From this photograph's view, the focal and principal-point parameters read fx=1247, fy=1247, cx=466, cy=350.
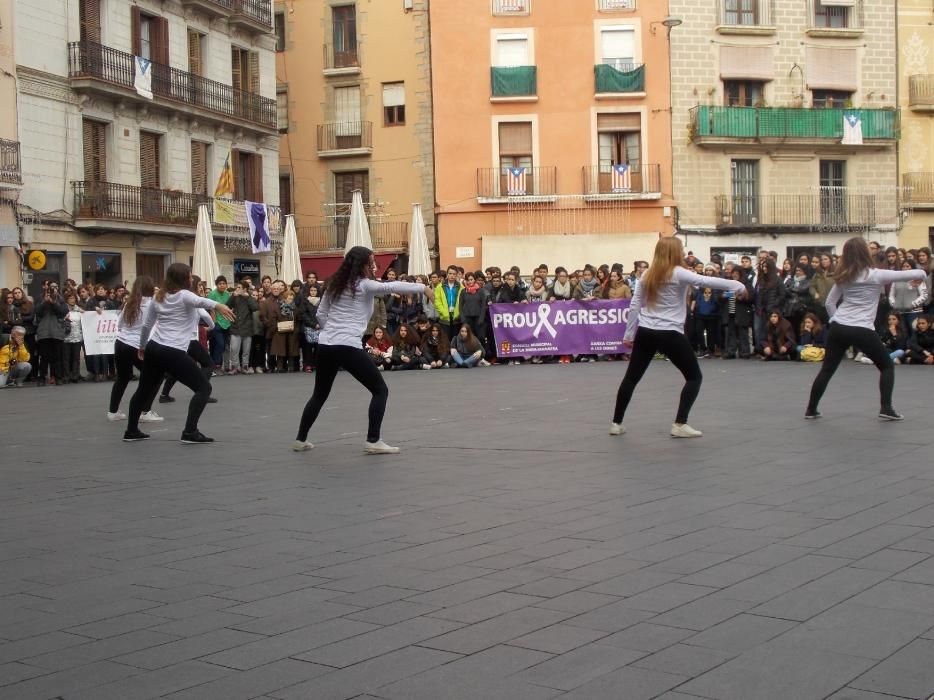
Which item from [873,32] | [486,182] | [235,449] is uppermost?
[873,32]

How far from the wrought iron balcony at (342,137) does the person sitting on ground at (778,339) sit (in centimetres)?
2653

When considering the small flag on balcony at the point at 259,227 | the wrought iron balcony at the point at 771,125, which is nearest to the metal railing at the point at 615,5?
the wrought iron balcony at the point at 771,125

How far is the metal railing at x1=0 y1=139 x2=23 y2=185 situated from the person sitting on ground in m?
19.7

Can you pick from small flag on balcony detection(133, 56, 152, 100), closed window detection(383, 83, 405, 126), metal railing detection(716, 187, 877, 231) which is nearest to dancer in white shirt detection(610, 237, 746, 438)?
small flag on balcony detection(133, 56, 152, 100)

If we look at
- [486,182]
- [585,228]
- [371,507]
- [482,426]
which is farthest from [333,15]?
[371,507]

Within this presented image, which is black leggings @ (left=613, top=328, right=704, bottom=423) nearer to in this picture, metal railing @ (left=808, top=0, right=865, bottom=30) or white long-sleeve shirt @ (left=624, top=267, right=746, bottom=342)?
white long-sleeve shirt @ (left=624, top=267, right=746, bottom=342)

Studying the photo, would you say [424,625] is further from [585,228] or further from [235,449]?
[585,228]

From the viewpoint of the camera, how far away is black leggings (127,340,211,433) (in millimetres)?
12086

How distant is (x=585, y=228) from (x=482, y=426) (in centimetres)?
3160

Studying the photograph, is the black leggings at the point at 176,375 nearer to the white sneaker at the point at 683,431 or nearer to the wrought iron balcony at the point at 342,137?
the white sneaker at the point at 683,431

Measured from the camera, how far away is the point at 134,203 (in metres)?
36.7

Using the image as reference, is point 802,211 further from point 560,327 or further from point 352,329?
point 352,329

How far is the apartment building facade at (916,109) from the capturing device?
44719 mm

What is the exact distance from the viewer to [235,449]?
1152 cm
